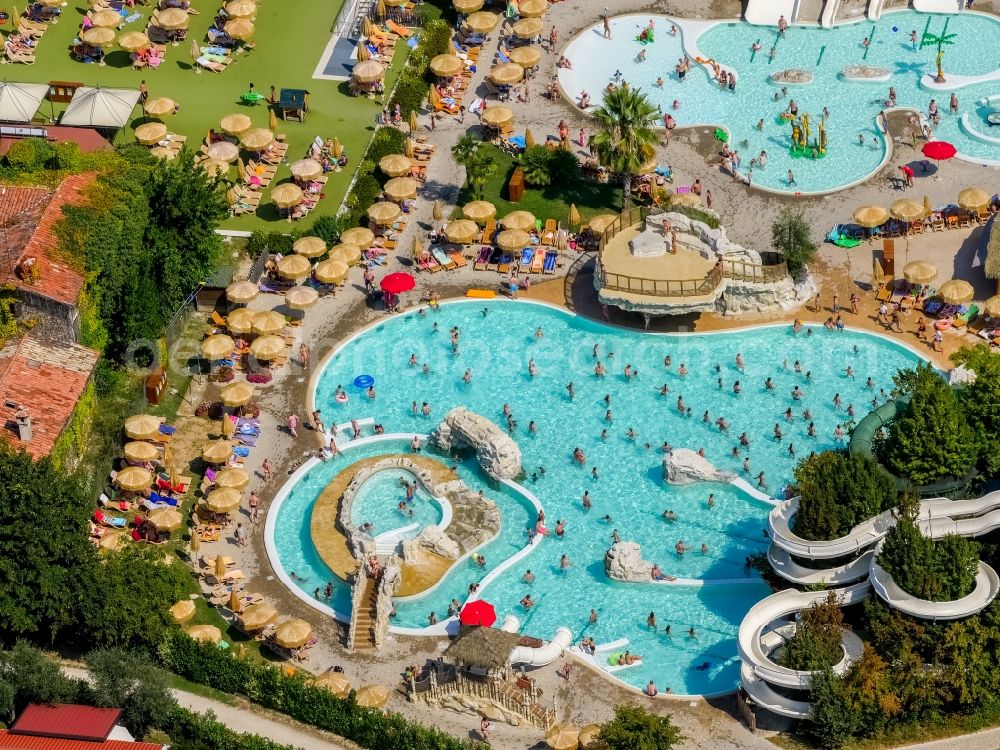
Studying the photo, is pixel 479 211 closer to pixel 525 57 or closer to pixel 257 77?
pixel 525 57

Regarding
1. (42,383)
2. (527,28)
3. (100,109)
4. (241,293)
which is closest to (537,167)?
(527,28)

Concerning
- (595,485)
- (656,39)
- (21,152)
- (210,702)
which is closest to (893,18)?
(656,39)

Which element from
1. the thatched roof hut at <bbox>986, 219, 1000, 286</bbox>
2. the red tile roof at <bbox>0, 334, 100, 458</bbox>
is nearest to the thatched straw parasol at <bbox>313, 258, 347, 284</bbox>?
the red tile roof at <bbox>0, 334, 100, 458</bbox>

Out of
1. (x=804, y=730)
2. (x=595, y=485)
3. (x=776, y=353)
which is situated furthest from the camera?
(x=776, y=353)

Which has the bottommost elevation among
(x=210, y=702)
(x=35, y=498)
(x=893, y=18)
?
(x=210, y=702)

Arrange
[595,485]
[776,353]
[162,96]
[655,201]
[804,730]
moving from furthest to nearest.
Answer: [162,96]
[655,201]
[776,353]
[595,485]
[804,730]

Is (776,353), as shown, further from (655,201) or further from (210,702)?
(210,702)

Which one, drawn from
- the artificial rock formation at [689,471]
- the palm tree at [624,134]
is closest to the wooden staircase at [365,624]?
the artificial rock formation at [689,471]

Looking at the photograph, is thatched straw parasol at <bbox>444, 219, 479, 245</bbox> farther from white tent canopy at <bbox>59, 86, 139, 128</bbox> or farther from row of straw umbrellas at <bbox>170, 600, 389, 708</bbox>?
row of straw umbrellas at <bbox>170, 600, 389, 708</bbox>
